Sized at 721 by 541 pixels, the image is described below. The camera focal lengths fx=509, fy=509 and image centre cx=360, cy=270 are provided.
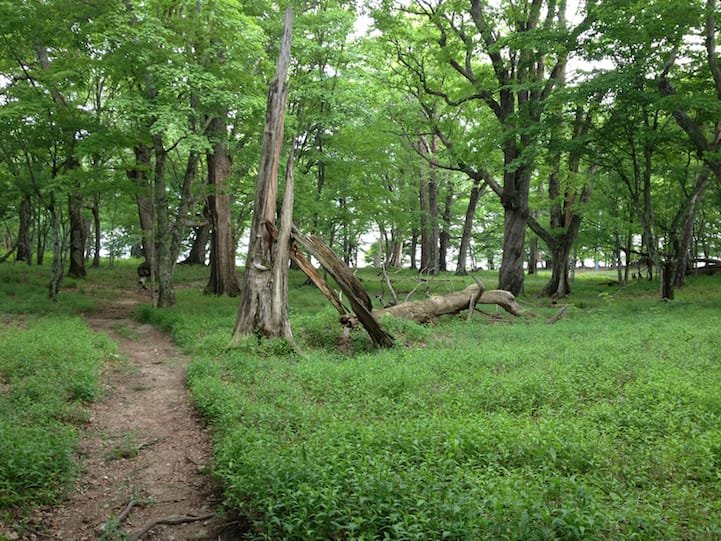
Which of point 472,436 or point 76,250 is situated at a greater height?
point 76,250

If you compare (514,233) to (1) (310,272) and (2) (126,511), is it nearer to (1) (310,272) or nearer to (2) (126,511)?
(1) (310,272)

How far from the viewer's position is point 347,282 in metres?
10.7

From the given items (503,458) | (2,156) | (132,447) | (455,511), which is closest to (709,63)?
(503,458)

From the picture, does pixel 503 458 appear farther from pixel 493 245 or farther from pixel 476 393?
pixel 493 245

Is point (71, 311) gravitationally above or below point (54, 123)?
below

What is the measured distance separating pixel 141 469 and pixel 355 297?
5.84 m

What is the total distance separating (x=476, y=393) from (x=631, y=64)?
12.2 m

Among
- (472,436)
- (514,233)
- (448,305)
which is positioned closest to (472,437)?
(472,436)

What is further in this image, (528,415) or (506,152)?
(506,152)

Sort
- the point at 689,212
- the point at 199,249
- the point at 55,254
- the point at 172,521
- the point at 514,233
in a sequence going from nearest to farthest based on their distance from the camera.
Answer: the point at 172,521
the point at 55,254
the point at 689,212
the point at 514,233
the point at 199,249

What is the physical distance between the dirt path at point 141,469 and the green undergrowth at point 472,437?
1.19 ft

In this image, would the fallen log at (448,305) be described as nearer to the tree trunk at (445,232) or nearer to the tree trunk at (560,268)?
the tree trunk at (560,268)

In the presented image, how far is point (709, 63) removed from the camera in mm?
14125

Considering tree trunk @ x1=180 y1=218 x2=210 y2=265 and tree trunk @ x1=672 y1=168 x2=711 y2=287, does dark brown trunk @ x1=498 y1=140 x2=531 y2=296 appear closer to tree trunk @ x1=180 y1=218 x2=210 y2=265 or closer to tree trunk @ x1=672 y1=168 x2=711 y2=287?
tree trunk @ x1=672 y1=168 x2=711 y2=287
